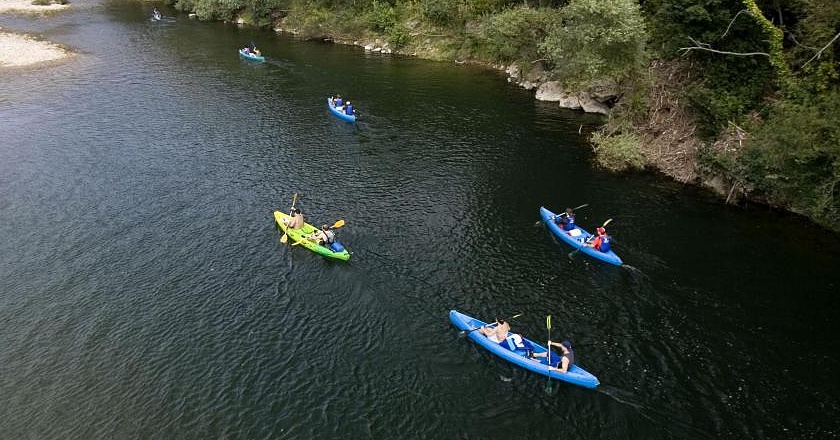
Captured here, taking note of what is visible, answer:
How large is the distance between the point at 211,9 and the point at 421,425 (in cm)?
7998

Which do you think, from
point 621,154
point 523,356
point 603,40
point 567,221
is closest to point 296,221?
point 523,356

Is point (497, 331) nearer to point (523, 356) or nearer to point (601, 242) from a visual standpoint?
point (523, 356)

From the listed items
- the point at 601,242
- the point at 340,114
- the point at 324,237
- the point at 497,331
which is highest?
the point at 601,242

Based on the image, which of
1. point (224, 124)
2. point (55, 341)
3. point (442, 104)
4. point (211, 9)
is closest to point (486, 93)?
Result: point (442, 104)

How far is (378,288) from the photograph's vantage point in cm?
2661

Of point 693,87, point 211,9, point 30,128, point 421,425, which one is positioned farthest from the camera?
point 211,9

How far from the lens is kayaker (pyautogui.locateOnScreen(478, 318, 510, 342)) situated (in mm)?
22709

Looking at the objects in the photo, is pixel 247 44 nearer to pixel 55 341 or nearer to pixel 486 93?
pixel 486 93

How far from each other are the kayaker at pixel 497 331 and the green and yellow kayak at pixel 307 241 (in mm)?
8832

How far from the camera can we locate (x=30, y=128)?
1743 inches

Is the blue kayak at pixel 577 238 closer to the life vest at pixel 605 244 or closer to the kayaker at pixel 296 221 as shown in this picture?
the life vest at pixel 605 244

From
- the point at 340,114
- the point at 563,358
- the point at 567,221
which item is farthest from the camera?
the point at 340,114

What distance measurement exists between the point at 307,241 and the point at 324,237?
0.99 metres

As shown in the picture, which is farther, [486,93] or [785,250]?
[486,93]
